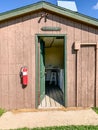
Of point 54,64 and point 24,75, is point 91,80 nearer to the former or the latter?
point 24,75

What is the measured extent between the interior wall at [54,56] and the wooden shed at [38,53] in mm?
6801

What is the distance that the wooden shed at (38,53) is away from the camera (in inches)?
240

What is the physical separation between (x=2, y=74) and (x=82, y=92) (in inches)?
105

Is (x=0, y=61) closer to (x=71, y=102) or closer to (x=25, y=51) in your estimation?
(x=25, y=51)

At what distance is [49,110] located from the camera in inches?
236

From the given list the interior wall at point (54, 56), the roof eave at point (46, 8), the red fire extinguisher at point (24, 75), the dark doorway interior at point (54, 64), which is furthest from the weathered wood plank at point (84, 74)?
the interior wall at point (54, 56)

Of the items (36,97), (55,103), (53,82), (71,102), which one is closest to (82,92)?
(71,102)

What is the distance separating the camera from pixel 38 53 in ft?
20.6

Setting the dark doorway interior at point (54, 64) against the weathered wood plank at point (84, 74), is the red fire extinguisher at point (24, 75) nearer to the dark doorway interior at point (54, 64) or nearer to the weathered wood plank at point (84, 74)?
the weathered wood plank at point (84, 74)

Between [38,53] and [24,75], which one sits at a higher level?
[38,53]

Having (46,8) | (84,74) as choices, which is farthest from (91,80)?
(46,8)

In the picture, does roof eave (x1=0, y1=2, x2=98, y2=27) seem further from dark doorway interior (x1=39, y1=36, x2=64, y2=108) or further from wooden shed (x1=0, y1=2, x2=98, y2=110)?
dark doorway interior (x1=39, y1=36, x2=64, y2=108)

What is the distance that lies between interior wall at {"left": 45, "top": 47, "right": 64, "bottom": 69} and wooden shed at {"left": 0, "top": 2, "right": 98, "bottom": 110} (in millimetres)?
6801

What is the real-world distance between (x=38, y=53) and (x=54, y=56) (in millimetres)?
6892
